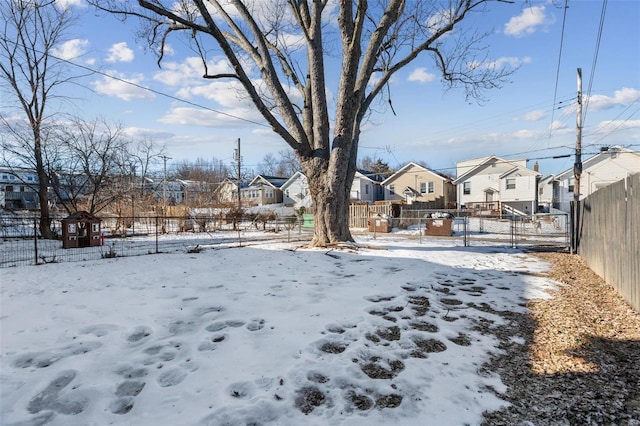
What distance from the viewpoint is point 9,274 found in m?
7.74

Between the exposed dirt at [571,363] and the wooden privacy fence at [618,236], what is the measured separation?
1.45 feet

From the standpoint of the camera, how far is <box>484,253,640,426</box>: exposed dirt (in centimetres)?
270

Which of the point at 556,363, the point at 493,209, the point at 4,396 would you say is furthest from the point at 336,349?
the point at 493,209

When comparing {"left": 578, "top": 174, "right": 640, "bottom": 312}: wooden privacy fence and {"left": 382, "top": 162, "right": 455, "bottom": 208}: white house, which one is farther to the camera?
{"left": 382, "top": 162, "right": 455, "bottom": 208}: white house

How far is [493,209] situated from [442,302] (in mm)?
34836

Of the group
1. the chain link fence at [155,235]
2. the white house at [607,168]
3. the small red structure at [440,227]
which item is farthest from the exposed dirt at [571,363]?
the white house at [607,168]

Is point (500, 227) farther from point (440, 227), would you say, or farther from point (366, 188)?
point (366, 188)

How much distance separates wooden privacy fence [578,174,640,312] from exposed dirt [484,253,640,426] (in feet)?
1.45

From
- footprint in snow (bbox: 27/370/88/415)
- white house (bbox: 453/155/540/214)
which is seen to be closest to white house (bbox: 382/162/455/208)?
white house (bbox: 453/155/540/214)

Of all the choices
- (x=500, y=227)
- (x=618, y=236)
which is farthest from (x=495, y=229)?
(x=618, y=236)

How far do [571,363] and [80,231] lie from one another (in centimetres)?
1649

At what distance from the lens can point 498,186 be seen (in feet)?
126

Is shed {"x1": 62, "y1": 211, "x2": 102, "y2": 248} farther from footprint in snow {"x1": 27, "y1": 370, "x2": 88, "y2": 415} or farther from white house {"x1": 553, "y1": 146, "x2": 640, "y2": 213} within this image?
white house {"x1": 553, "y1": 146, "x2": 640, "y2": 213}

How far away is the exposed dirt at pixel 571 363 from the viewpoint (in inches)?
106
